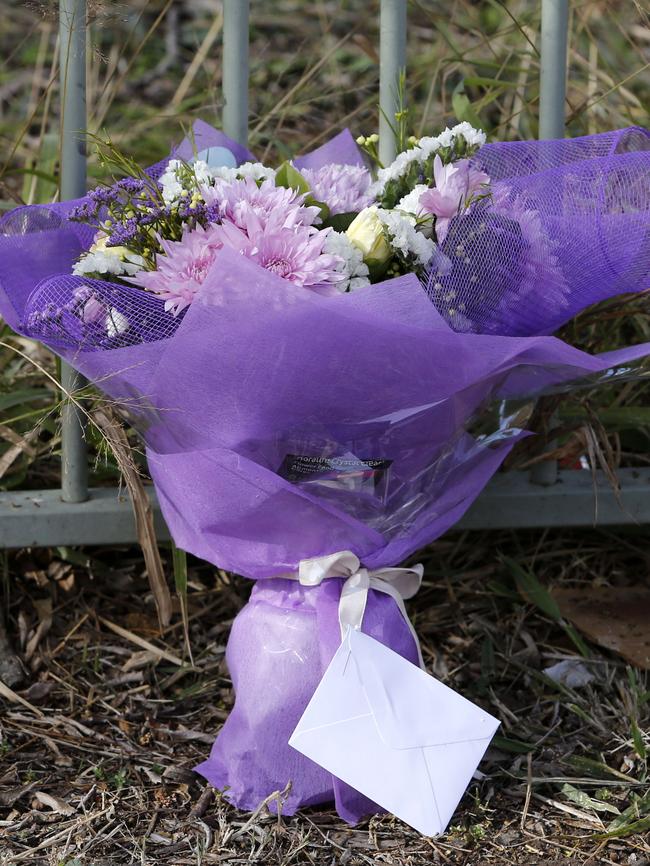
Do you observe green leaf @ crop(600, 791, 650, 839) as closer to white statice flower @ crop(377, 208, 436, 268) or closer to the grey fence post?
white statice flower @ crop(377, 208, 436, 268)

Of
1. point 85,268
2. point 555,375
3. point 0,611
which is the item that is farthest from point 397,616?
point 0,611

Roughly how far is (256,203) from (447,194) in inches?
8.6

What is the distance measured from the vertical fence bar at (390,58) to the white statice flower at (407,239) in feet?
1.53

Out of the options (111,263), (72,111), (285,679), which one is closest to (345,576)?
(285,679)

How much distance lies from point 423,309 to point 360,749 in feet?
1.67

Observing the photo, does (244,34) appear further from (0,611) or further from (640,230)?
(0,611)

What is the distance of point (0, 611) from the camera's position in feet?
5.68

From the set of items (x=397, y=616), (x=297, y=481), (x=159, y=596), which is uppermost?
(x=297, y=481)

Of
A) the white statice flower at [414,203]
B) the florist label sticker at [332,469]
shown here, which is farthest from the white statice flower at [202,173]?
the florist label sticker at [332,469]

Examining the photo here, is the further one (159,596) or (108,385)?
(159,596)

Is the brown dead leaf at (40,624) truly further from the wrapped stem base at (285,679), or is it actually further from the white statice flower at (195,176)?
the white statice flower at (195,176)

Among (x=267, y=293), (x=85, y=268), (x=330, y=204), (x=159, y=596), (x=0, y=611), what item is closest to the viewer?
(x=267, y=293)

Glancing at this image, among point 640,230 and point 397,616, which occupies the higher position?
point 640,230

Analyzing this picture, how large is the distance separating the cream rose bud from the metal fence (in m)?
0.43
